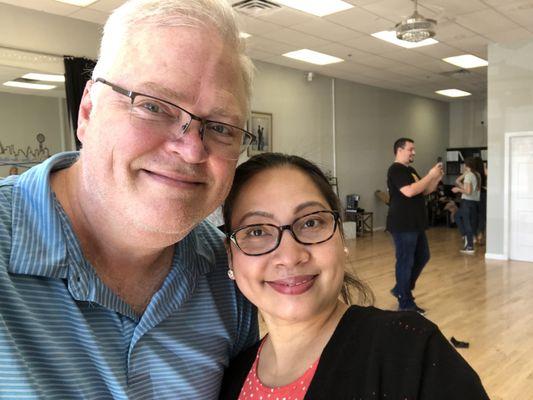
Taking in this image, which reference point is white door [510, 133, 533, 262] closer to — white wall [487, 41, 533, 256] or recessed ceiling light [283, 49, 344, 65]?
white wall [487, 41, 533, 256]

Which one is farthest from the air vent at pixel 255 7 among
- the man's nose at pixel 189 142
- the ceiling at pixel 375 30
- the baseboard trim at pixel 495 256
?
the baseboard trim at pixel 495 256

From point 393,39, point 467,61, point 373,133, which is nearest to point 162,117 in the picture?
point 393,39

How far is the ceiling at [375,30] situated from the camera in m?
6.14

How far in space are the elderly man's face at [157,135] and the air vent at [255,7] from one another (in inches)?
203

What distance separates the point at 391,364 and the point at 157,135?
630mm

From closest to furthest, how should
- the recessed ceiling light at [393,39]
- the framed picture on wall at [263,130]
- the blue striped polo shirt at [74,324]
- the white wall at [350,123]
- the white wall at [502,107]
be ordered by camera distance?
the blue striped polo shirt at [74,324]
the recessed ceiling light at [393,39]
the white wall at [502,107]
the framed picture on wall at [263,130]
the white wall at [350,123]

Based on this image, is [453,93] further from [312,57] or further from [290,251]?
[290,251]

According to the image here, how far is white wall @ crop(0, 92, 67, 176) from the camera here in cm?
607

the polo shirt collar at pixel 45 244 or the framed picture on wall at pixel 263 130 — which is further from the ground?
the framed picture on wall at pixel 263 130

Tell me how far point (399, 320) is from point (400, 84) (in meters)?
11.8

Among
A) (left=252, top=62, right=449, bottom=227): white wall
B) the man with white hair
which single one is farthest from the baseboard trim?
the man with white hair

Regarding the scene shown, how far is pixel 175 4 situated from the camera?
36.3 inches

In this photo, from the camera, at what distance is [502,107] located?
26.9 feet

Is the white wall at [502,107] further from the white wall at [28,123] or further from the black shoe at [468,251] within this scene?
the white wall at [28,123]
